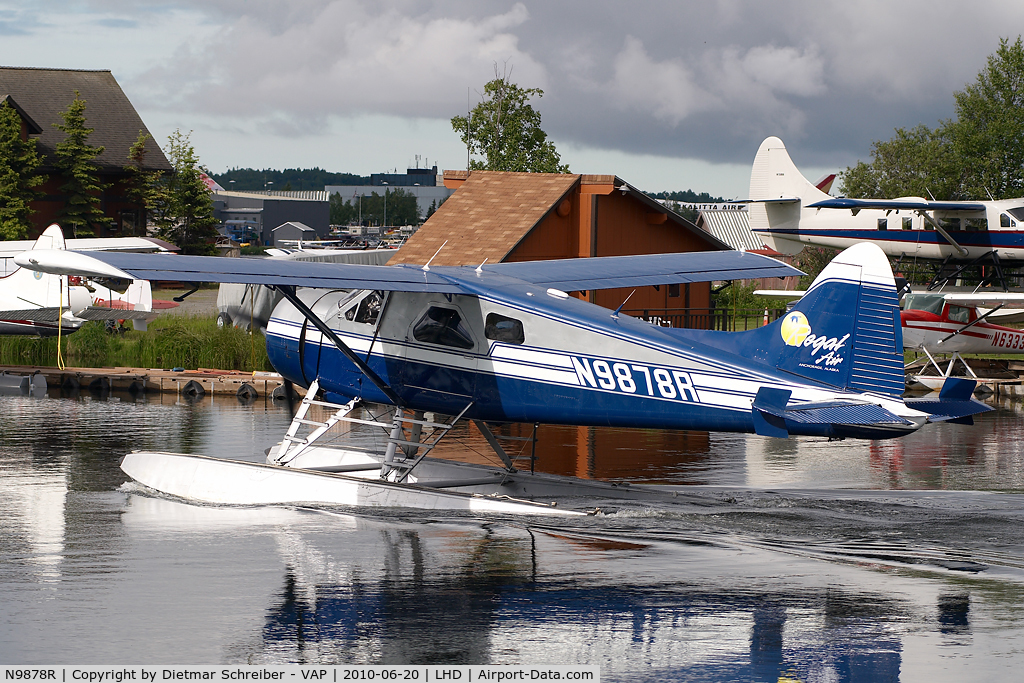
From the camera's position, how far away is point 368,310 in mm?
10484

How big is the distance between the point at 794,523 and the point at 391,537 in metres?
3.57

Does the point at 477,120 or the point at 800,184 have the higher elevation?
the point at 477,120

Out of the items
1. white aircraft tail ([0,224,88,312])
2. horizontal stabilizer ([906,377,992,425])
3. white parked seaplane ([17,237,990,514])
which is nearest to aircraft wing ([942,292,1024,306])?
white parked seaplane ([17,237,990,514])

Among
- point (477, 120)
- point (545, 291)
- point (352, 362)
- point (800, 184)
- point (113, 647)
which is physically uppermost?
point (477, 120)

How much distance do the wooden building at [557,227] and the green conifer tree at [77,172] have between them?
25.8m

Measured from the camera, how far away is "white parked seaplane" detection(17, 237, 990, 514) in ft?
29.0

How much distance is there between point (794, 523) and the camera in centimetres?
936

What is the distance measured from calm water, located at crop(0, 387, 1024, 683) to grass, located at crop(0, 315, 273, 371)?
937 centimetres

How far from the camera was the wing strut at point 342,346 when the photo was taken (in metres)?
10.0

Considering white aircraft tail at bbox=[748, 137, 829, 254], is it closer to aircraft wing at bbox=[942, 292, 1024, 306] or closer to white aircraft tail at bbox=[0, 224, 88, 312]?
aircraft wing at bbox=[942, 292, 1024, 306]

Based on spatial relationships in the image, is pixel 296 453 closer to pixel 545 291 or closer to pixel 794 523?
pixel 545 291

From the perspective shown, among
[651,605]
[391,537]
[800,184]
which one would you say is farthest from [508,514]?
[800,184]

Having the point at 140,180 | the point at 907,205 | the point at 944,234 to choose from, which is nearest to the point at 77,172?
the point at 140,180

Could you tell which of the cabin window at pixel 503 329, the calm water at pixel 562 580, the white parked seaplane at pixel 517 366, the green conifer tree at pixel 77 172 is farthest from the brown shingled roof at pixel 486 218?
the green conifer tree at pixel 77 172
